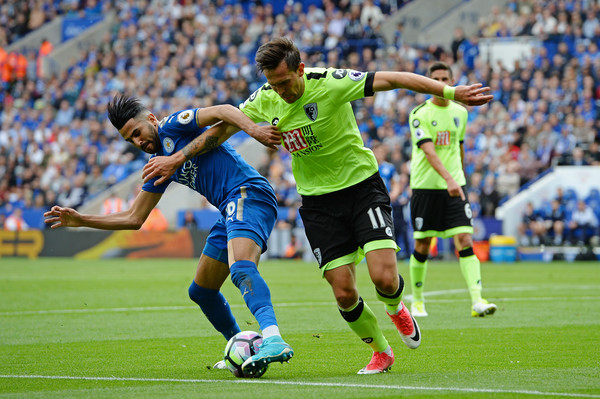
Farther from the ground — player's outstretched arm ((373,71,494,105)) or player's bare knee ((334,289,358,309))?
player's outstretched arm ((373,71,494,105))

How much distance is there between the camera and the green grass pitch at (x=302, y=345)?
232 inches

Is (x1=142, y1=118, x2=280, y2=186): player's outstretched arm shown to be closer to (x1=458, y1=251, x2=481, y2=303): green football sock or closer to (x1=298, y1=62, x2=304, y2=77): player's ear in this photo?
(x1=298, y1=62, x2=304, y2=77): player's ear

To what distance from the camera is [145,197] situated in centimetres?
720

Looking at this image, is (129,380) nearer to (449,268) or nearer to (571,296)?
(571,296)

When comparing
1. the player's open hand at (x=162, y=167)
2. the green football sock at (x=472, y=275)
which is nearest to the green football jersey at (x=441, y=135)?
the green football sock at (x=472, y=275)

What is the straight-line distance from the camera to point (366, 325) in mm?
6816

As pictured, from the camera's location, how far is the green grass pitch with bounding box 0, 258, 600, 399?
19.3 ft

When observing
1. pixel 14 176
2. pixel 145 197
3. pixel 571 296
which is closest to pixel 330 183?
pixel 145 197

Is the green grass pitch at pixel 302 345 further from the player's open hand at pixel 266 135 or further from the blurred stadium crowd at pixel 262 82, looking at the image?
the blurred stadium crowd at pixel 262 82

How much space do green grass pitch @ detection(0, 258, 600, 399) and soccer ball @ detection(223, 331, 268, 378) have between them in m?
0.11

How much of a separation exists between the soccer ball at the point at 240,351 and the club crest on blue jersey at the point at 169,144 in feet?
5.01

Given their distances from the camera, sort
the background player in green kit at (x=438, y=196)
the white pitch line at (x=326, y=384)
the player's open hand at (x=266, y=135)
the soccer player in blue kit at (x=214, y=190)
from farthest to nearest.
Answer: the background player in green kit at (x=438, y=196) → the soccer player in blue kit at (x=214, y=190) → the player's open hand at (x=266, y=135) → the white pitch line at (x=326, y=384)

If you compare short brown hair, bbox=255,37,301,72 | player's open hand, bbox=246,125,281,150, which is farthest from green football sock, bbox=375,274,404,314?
short brown hair, bbox=255,37,301,72

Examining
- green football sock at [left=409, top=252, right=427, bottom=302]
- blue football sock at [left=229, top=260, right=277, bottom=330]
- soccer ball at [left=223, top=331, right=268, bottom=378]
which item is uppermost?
blue football sock at [left=229, top=260, right=277, bottom=330]
